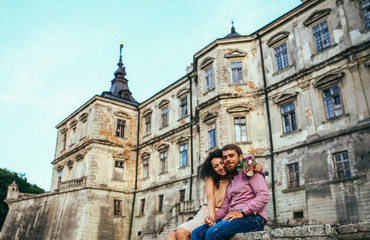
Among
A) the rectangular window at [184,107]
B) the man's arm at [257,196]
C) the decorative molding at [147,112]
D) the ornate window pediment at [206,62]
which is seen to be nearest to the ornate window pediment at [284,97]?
the ornate window pediment at [206,62]

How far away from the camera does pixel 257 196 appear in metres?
4.40

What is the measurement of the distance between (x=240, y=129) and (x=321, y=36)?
658 cm

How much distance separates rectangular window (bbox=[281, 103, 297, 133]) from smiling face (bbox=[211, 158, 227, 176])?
13.8m

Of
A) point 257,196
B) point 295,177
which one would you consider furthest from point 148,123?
point 257,196

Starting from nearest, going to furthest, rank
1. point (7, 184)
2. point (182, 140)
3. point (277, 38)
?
1. point (277, 38)
2. point (182, 140)
3. point (7, 184)

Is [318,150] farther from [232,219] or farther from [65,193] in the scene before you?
[65,193]

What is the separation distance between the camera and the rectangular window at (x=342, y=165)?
49.2 feet

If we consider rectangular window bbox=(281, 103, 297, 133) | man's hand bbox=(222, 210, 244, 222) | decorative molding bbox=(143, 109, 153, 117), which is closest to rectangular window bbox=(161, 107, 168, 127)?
decorative molding bbox=(143, 109, 153, 117)

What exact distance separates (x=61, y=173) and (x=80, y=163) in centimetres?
505

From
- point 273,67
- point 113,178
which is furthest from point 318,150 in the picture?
point 113,178

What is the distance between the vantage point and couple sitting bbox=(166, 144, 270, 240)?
4.30m

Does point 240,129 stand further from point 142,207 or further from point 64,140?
point 64,140

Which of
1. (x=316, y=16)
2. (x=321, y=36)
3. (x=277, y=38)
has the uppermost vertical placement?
(x=316, y=16)

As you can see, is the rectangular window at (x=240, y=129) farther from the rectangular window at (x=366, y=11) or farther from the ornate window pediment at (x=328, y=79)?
the rectangular window at (x=366, y=11)
